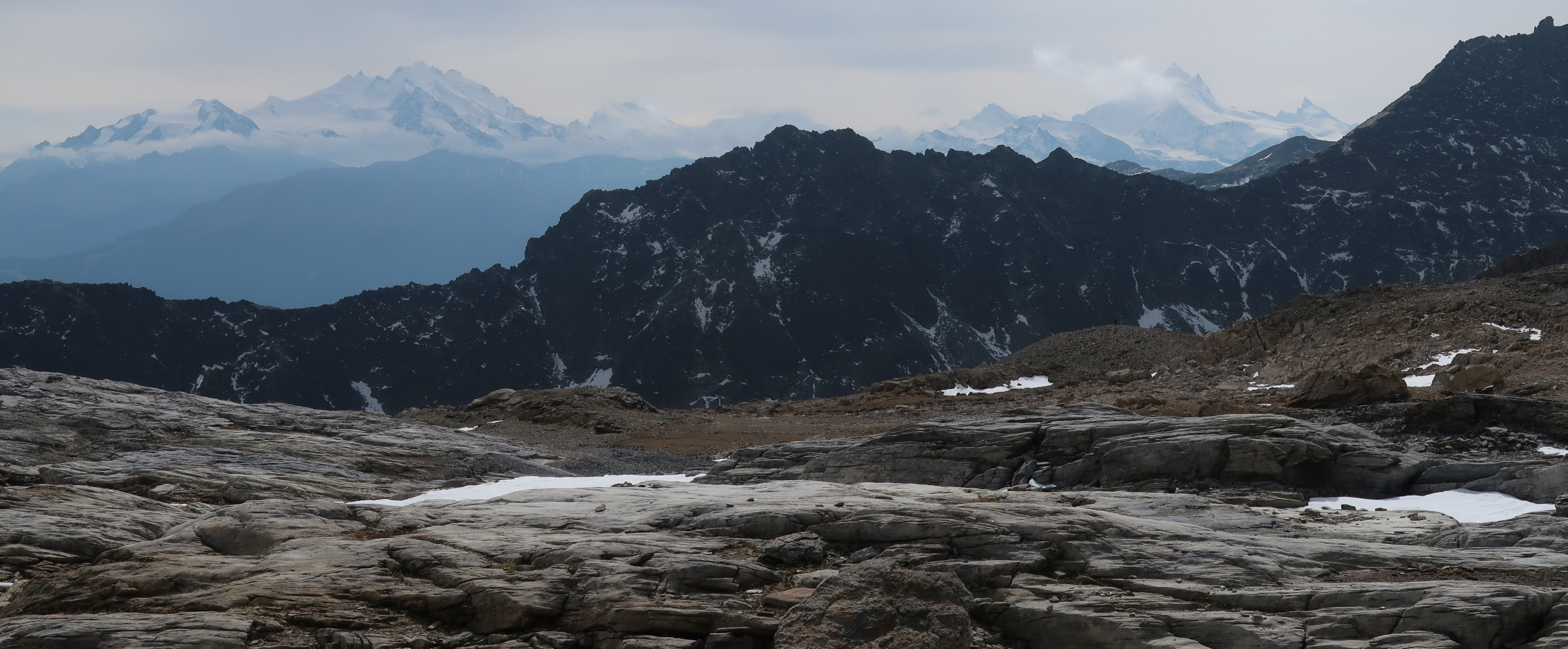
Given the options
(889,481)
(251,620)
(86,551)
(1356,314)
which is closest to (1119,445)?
(889,481)

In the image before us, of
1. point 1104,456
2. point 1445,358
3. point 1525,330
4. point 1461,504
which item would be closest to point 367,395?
point 1445,358

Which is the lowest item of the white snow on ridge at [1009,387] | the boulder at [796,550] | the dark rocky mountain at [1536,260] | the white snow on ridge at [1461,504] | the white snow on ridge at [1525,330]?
the white snow on ridge at [1009,387]

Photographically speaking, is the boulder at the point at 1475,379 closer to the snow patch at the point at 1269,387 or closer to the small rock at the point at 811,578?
the snow patch at the point at 1269,387

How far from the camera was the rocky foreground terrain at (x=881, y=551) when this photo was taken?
12711 mm

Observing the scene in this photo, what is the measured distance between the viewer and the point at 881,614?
12.5m

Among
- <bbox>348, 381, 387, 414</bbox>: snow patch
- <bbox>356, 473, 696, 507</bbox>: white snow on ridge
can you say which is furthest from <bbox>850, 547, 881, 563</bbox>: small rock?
<bbox>348, 381, 387, 414</bbox>: snow patch

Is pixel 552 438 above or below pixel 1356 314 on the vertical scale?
below

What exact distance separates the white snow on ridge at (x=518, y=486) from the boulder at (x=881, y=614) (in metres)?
12.0

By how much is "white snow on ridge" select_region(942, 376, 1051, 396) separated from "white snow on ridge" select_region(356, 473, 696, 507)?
33.1m

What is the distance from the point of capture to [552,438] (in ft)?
144

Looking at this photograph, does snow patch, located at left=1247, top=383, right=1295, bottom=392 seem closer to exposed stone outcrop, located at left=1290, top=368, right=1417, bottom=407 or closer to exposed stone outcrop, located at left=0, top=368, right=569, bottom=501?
exposed stone outcrop, located at left=1290, top=368, right=1417, bottom=407

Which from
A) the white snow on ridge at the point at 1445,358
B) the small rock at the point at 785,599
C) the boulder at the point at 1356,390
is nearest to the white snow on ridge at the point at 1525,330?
the white snow on ridge at the point at 1445,358

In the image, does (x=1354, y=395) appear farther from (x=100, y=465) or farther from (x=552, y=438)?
(x=100, y=465)

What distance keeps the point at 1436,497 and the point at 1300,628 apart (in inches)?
422
